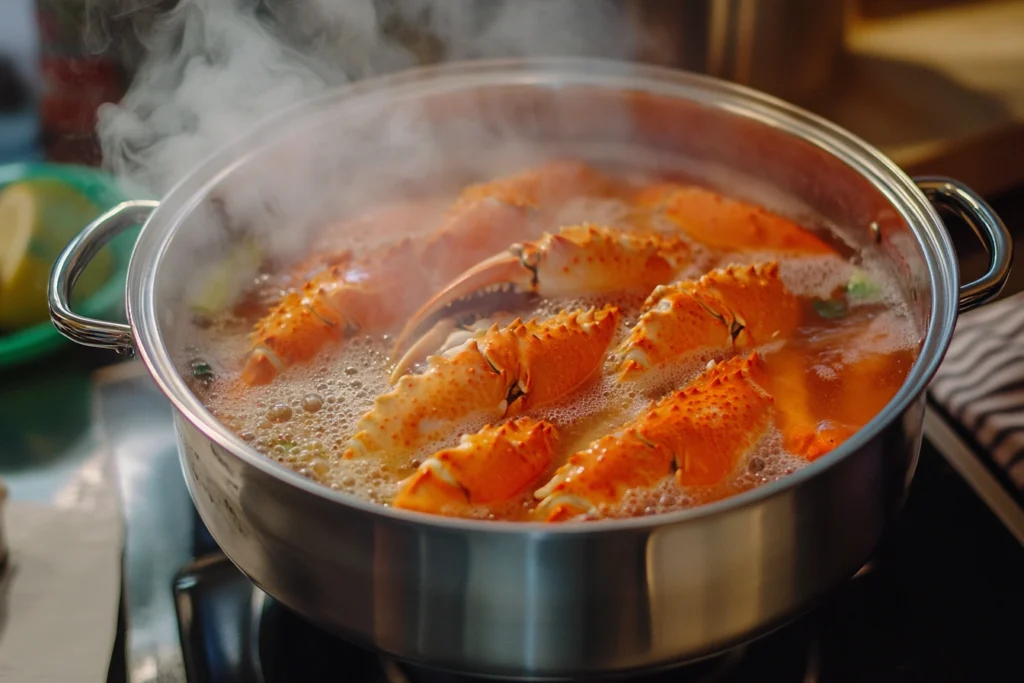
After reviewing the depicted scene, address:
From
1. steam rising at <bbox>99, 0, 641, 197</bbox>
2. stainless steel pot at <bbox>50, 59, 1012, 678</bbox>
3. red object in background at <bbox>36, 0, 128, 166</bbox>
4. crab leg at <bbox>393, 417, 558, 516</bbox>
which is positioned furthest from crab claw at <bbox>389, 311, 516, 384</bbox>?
red object in background at <bbox>36, 0, 128, 166</bbox>

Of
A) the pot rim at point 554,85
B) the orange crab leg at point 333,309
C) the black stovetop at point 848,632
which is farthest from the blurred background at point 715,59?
the black stovetop at point 848,632

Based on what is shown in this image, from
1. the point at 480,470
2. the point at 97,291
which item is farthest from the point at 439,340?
the point at 97,291

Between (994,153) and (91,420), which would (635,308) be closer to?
(91,420)

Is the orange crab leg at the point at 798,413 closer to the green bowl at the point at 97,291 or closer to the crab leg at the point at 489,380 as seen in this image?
the crab leg at the point at 489,380

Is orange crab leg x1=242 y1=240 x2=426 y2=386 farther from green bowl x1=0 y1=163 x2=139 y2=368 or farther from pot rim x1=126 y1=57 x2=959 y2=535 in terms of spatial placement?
green bowl x1=0 y1=163 x2=139 y2=368

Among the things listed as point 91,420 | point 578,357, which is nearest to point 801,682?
point 578,357

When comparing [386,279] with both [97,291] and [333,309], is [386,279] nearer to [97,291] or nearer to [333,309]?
[333,309]
